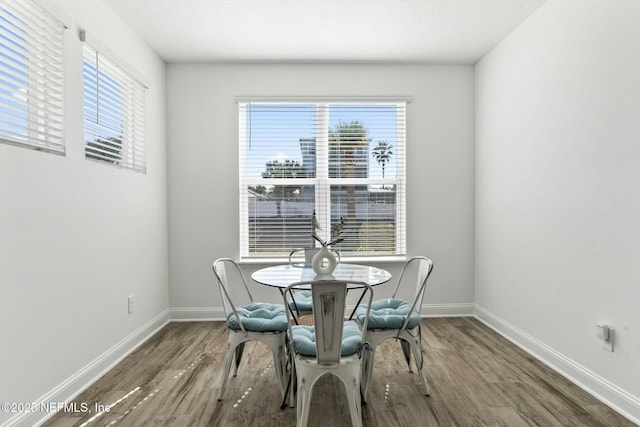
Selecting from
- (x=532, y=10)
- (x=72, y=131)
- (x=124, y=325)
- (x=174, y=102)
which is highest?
(x=532, y=10)

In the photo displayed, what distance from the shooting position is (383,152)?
395cm

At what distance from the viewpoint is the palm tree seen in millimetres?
3949

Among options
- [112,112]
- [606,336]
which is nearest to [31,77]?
[112,112]

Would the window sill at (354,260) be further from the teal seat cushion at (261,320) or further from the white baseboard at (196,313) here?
the teal seat cushion at (261,320)

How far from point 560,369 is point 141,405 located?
2802mm

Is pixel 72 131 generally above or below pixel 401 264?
above

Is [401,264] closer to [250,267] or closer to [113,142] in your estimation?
[250,267]

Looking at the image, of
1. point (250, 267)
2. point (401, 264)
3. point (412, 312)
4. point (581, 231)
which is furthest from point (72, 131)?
point (581, 231)

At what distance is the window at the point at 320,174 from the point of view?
3.90 meters

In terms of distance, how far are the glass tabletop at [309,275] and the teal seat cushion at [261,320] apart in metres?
0.22

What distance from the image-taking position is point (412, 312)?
2252mm

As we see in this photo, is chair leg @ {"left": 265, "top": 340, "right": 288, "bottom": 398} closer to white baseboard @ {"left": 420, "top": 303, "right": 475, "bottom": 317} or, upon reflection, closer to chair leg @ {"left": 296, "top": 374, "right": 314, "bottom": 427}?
chair leg @ {"left": 296, "top": 374, "right": 314, "bottom": 427}

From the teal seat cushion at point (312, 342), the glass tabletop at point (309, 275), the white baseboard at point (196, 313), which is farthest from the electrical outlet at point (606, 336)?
the white baseboard at point (196, 313)

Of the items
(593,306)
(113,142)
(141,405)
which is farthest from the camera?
(113,142)
